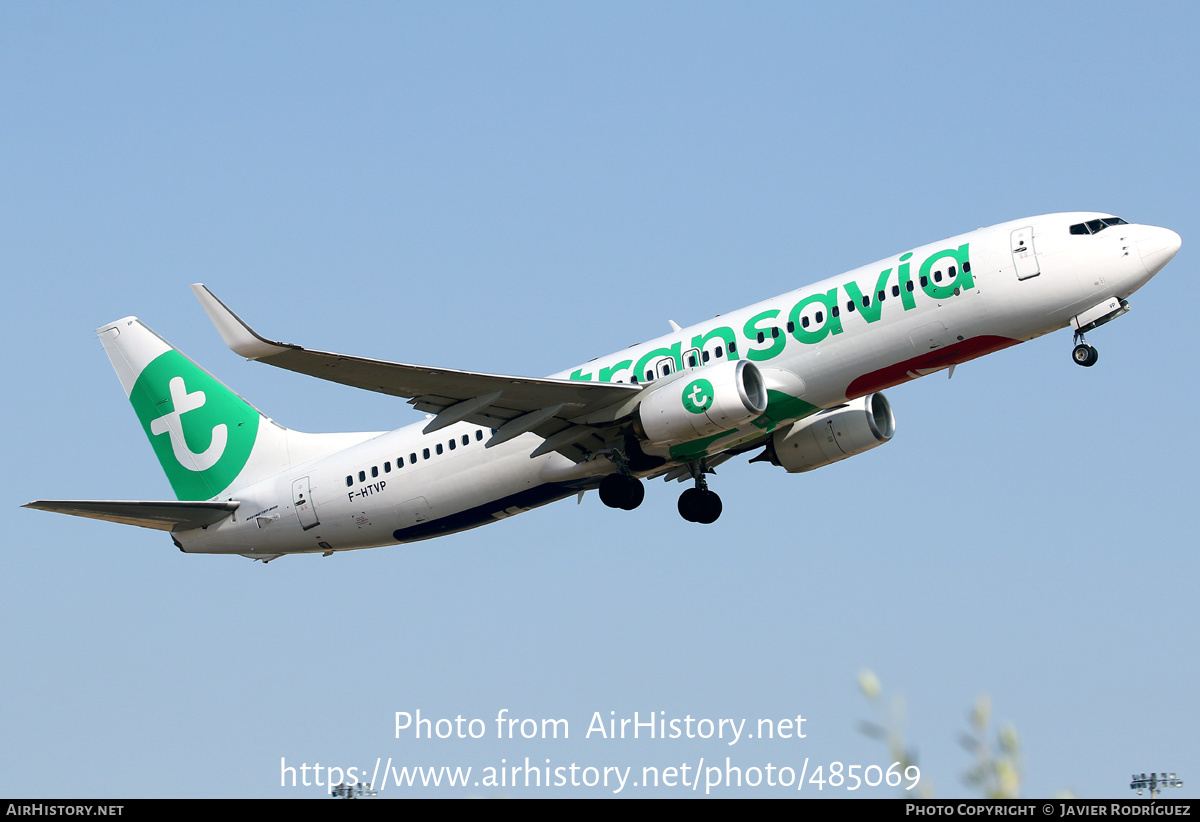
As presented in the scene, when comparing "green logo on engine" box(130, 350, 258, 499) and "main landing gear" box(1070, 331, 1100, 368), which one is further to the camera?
"green logo on engine" box(130, 350, 258, 499)

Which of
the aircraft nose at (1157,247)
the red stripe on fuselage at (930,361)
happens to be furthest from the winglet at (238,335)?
the aircraft nose at (1157,247)

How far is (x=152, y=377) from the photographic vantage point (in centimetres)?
3891

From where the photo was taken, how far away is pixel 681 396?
28.8 meters

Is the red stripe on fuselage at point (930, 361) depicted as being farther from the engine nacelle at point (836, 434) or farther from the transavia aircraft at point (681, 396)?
the engine nacelle at point (836, 434)

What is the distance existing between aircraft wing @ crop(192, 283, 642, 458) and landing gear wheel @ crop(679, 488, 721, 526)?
4192 mm

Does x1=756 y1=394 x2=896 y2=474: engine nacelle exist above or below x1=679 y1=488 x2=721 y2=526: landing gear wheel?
above

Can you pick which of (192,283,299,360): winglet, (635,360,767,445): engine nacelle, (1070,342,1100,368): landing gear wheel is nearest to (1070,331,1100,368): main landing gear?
(1070,342,1100,368): landing gear wheel

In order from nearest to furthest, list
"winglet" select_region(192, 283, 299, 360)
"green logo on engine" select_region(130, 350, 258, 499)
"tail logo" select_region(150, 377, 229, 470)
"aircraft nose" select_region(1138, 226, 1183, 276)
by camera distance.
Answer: "winglet" select_region(192, 283, 299, 360), "aircraft nose" select_region(1138, 226, 1183, 276), "green logo on engine" select_region(130, 350, 258, 499), "tail logo" select_region(150, 377, 229, 470)

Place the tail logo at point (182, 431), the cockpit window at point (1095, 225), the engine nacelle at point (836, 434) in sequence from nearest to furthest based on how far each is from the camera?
1. the cockpit window at point (1095, 225)
2. the engine nacelle at point (836, 434)
3. the tail logo at point (182, 431)

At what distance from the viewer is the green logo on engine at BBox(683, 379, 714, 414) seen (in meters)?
28.4

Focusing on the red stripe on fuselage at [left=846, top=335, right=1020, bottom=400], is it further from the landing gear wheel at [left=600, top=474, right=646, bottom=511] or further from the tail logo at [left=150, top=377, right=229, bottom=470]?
the tail logo at [left=150, top=377, right=229, bottom=470]

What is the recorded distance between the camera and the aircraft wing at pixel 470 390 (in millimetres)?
25641

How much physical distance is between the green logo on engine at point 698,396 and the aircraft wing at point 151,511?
1374 cm
